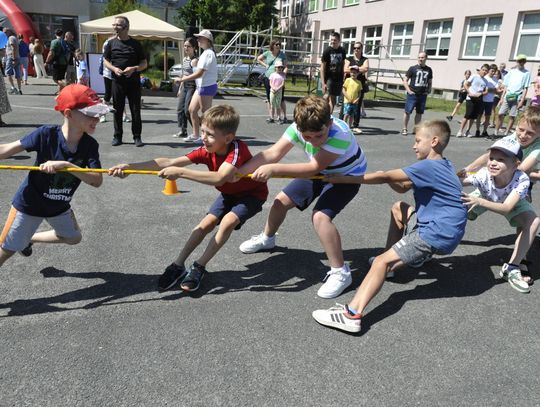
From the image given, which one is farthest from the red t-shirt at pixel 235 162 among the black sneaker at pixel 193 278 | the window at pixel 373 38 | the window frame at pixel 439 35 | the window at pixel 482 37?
the window at pixel 373 38

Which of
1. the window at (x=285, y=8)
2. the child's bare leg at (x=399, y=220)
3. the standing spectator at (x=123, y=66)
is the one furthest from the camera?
the window at (x=285, y=8)

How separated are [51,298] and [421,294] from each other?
2.80 m

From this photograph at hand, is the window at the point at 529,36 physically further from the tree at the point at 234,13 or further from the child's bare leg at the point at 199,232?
the tree at the point at 234,13

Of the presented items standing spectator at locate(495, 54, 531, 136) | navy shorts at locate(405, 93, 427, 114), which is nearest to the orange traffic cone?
navy shorts at locate(405, 93, 427, 114)

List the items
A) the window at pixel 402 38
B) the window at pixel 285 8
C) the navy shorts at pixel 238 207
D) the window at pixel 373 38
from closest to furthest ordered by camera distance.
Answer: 1. the navy shorts at pixel 238 207
2. the window at pixel 402 38
3. the window at pixel 373 38
4. the window at pixel 285 8

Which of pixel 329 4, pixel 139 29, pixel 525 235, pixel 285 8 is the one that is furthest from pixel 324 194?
pixel 285 8

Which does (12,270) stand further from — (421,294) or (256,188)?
(421,294)

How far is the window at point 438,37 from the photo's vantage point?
73.6 ft

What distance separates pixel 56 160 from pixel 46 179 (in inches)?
5.8

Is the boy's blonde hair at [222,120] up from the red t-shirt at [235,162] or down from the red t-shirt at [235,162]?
up

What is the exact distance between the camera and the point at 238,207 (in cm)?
337

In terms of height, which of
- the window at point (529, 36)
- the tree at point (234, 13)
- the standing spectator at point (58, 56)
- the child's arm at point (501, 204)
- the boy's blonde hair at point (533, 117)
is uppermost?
the tree at point (234, 13)

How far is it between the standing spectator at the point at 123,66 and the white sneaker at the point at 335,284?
225 inches

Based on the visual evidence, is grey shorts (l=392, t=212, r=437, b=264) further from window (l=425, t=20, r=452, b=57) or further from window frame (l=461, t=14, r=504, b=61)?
window (l=425, t=20, r=452, b=57)
